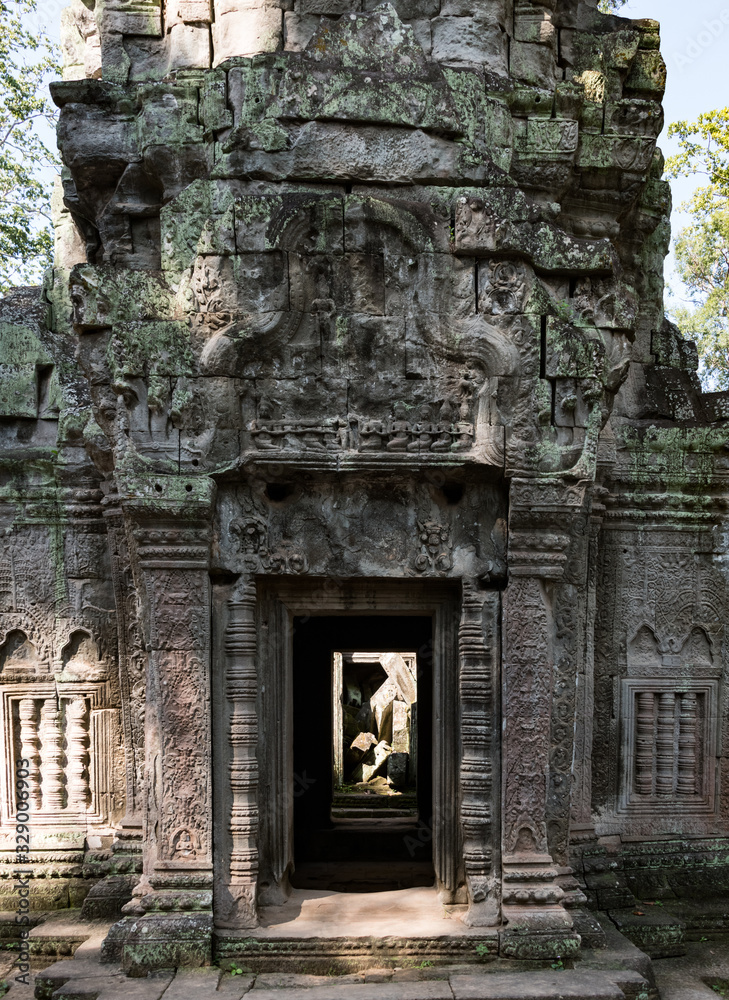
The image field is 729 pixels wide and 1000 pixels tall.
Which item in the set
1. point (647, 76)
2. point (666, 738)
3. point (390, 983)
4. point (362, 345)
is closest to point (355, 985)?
point (390, 983)

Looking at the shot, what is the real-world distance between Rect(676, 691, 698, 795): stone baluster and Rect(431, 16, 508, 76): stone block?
14.2ft

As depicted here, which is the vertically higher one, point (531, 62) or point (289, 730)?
point (531, 62)

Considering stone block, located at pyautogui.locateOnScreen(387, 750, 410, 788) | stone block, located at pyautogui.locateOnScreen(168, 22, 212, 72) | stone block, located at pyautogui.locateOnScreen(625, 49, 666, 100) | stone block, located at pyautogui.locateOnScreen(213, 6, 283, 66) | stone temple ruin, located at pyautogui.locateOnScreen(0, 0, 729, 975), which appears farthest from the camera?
stone block, located at pyautogui.locateOnScreen(387, 750, 410, 788)

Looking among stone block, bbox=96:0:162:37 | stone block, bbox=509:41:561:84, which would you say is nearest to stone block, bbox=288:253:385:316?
stone block, bbox=509:41:561:84

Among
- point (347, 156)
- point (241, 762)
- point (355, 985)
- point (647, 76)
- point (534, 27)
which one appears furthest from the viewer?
point (647, 76)

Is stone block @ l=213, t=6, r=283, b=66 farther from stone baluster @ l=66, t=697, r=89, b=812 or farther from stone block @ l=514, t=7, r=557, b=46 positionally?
stone baluster @ l=66, t=697, r=89, b=812

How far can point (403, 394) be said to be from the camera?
5234mm

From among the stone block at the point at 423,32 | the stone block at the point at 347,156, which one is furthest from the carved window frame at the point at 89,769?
the stone block at the point at 423,32

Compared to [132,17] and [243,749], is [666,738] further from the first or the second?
[132,17]

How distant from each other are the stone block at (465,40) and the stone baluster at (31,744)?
494 centimetres

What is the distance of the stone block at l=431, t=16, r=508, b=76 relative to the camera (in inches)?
225

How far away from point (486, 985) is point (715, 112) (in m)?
11.6

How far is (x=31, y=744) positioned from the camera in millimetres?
6574

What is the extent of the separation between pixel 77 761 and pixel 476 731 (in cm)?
288
